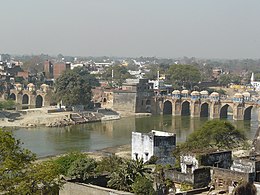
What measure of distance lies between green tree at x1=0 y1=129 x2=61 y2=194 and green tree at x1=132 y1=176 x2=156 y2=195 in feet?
8.45

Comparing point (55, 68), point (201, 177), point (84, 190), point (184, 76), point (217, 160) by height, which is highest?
point (55, 68)

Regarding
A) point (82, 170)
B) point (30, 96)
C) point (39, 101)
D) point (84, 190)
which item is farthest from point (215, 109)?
point (84, 190)

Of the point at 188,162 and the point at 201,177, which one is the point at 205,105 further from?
the point at 201,177

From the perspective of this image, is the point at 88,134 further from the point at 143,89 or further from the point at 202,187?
the point at 202,187

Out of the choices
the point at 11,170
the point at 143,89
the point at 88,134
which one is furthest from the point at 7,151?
the point at 143,89

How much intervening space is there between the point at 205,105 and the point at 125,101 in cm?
750

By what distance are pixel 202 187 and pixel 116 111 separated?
122ft

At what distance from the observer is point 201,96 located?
50906 millimetres

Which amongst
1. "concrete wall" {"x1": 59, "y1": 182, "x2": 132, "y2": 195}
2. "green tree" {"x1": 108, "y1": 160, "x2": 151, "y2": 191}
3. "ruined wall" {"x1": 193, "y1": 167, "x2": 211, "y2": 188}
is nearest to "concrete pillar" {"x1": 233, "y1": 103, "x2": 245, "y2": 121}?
"ruined wall" {"x1": 193, "y1": 167, "x2": 211, "y2": 188}

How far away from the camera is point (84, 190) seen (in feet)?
42.8

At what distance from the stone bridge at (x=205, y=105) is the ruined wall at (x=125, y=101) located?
8.23ft

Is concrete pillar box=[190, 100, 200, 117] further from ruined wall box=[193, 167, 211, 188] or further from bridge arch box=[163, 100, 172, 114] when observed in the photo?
ruined wall box=[193, 167, 211, 188]

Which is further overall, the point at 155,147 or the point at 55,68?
the point at 55,68

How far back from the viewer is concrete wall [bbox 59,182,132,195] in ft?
41.1
